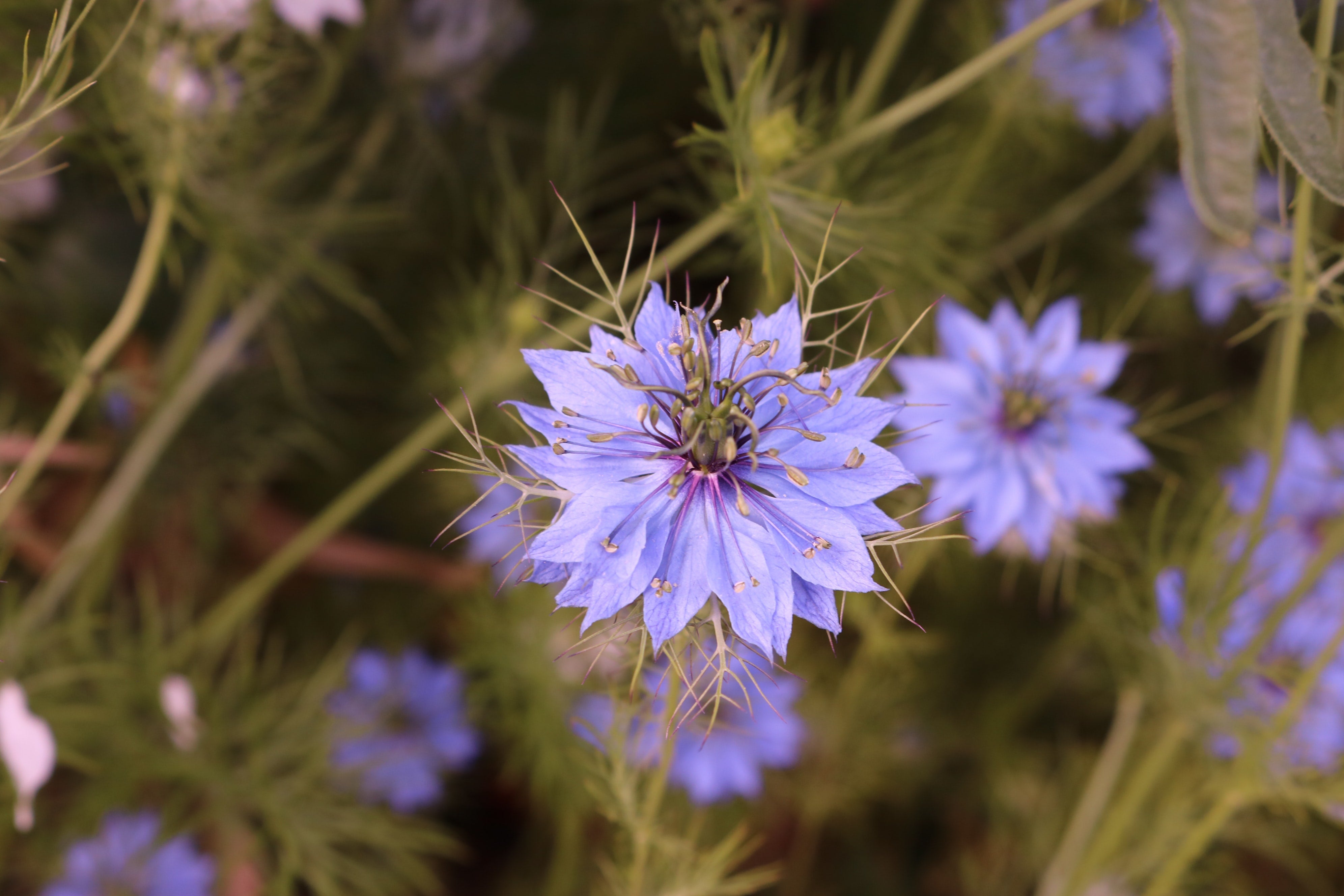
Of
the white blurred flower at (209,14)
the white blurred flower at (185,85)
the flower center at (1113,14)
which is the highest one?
the flower center at (1113,14)

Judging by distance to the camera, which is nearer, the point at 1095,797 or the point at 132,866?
the point at 132,866

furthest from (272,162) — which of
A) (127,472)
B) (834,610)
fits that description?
(834,610)

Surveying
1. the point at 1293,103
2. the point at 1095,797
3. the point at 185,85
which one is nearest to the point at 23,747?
the point at 185,85

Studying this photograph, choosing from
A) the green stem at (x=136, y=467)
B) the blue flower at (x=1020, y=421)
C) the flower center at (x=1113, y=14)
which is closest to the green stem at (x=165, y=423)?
the green stem at (x=136, y=467)

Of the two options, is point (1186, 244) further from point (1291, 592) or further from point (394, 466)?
point (394, 466)

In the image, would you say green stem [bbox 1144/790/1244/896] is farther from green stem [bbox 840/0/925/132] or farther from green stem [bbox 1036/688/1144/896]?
green stem [bbox 840/0/925/132]

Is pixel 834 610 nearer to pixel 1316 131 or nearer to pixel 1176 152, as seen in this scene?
pixel 1316 131

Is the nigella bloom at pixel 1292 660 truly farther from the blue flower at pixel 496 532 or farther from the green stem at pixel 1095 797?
the blue flower at pixel 496 532
